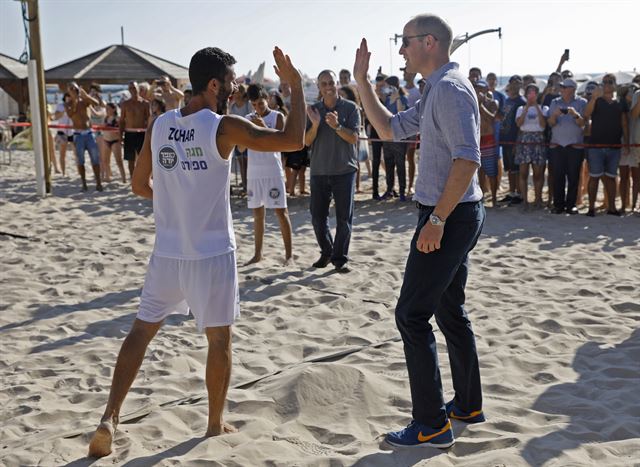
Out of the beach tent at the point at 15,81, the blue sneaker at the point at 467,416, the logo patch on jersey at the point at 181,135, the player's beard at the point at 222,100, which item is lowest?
the blue sneaker at the point at 467,416

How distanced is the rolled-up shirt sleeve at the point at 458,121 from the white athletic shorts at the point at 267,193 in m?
4.30

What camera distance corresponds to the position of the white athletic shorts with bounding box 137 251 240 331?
347cm

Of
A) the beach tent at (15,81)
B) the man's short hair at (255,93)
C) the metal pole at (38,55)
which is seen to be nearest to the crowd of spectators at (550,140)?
the man's short hair at (255,93)

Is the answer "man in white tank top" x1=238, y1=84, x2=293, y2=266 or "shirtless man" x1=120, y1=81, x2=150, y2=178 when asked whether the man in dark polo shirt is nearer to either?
"man in white tank top" x1=238, y1=84, x2=293, y2=266

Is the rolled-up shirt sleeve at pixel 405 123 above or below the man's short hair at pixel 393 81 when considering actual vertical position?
below

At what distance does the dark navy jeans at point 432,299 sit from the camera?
3.39m

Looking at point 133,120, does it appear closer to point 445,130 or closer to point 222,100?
point 222,100

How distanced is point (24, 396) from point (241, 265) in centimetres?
359

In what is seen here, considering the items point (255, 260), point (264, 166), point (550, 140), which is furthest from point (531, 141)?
point (255, 260)

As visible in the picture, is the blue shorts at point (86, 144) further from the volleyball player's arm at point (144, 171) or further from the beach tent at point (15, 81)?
the beach tent at point (15, 81)

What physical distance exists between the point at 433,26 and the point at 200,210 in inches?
52.9

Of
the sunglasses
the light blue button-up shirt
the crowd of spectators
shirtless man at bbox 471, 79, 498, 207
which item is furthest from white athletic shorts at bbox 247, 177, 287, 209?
shirtless man at bbox 471, 79, 498, 207

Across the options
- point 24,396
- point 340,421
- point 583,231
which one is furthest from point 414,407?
point 583,231

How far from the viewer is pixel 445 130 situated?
10.7 ft
